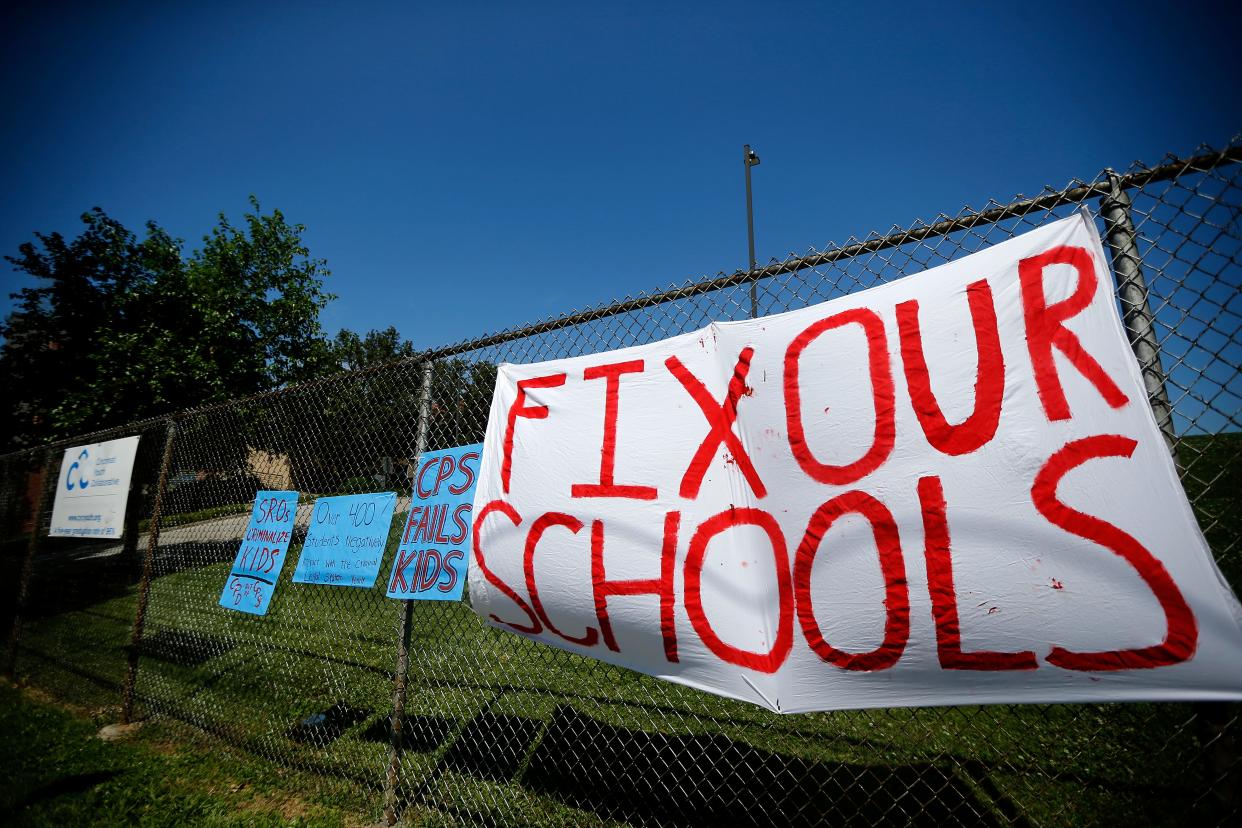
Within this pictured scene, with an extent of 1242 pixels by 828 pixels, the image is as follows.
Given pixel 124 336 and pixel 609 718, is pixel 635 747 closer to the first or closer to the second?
pixel 609 718

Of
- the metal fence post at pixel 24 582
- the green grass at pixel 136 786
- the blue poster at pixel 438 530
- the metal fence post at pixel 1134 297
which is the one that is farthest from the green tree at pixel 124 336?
the metal fence post at pixel 1134 297

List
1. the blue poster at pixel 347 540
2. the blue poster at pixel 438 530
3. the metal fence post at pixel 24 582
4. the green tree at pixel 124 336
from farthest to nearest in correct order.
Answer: the green tree at pixel 124 336 → the metal fence post at pixel 24 582 → the blue poster at pixel 347 540 → the blue poster at pixel 438 530

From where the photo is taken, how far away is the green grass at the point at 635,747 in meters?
2.49

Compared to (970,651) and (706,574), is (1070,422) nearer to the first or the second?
(970,651)

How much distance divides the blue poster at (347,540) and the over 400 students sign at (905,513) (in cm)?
118

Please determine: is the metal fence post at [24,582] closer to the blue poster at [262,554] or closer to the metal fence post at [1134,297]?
the blue poster at [262,554]

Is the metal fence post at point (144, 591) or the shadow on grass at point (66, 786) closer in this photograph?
the shadow on grass at point (66, 786)

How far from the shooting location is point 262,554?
3281 millimetres

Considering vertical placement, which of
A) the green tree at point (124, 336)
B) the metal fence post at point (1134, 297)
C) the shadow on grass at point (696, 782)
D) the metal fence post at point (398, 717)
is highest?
the green tree at point (124, 336)

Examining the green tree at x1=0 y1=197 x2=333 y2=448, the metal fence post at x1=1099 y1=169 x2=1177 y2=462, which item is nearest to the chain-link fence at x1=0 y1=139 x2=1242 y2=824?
the metal fence post at x1=1099 y1=169 x2=1177 y2=462

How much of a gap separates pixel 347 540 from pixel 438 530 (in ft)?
2.45

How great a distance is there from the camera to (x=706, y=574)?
1691mm

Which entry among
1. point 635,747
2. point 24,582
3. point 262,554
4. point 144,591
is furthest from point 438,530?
point 24,582

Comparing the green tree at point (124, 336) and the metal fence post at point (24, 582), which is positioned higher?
the green tree at point (124, 336)
